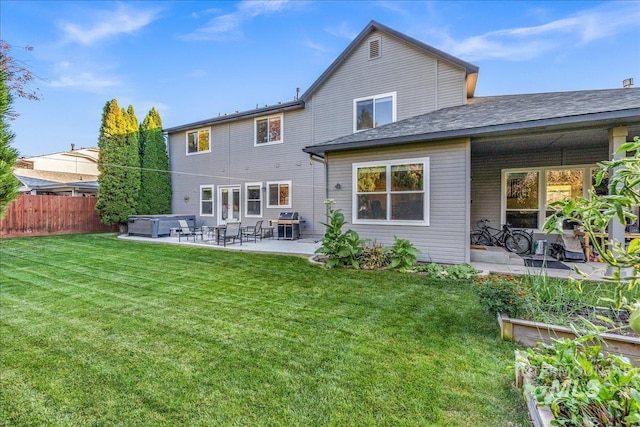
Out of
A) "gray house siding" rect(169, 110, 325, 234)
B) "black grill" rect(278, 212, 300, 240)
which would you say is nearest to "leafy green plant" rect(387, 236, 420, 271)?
"gray house siding" rect(169, 110, 325, 234)

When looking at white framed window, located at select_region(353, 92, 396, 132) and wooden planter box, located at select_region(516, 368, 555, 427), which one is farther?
white framed window, located at select_region(353, 92, 396, 132)

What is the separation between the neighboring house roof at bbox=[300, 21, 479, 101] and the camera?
344 inches

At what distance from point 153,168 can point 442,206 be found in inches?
555

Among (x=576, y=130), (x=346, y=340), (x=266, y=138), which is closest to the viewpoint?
(x=346, y=340)

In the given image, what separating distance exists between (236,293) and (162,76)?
14.2 meters

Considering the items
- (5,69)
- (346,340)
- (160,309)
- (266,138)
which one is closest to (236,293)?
(160,309)

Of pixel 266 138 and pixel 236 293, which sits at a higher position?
pixel 266 138

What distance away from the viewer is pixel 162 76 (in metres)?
14.8

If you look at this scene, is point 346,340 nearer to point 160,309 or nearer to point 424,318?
point 424,318

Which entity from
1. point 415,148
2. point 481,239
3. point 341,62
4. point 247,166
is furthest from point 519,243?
point 247,166

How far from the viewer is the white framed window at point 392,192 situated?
23.0 feet

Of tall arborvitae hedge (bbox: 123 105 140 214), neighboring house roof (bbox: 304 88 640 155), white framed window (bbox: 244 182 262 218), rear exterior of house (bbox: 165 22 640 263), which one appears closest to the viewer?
neighboring house roof (bbox: 304 88 640 155)

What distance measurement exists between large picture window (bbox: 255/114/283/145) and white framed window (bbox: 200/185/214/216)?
368 cm

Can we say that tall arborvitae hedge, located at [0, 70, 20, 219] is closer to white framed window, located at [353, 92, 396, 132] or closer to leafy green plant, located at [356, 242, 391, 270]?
leafy green plant, located at [356, 242, 391, 270]
